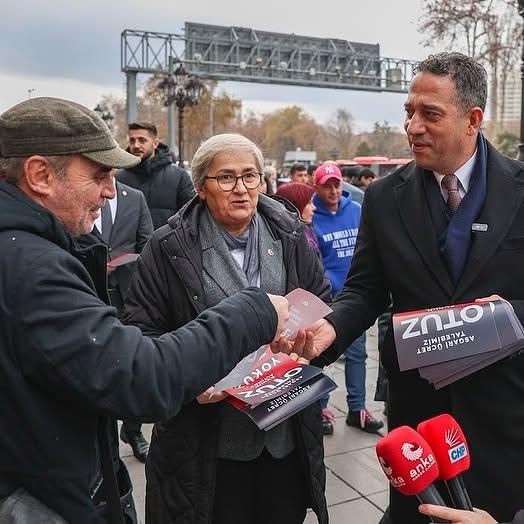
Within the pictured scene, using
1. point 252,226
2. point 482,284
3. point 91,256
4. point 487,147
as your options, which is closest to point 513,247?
point 482,284

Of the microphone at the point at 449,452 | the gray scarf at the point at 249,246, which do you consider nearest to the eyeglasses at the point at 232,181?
the gray scarf at the point at 249,246

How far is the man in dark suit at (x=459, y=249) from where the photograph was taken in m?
2.09

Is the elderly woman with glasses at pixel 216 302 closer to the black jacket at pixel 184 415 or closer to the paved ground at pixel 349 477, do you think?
the black jacket at pixel 184 415

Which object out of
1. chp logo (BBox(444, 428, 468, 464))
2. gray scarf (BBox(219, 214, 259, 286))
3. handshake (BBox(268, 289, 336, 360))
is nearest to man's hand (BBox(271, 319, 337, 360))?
handshake (BBox(268, 289, 336, 360))

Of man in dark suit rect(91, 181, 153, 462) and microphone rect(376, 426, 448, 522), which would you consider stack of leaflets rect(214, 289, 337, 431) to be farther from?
man in dark suit rect(91, 181, 153, 462)

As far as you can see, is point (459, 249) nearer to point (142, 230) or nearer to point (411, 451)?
point (411, 451)

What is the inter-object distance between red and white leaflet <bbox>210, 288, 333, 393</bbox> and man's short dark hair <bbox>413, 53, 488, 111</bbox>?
0.86 meters

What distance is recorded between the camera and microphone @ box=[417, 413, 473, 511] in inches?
62.9

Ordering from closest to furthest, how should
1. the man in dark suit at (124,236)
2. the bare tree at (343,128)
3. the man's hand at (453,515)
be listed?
the man's hand at (453,515) → the man in dark suit at (124,236) → the bare tree at (343,128)

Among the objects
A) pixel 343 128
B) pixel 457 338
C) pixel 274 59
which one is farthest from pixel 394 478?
pixel 343 128

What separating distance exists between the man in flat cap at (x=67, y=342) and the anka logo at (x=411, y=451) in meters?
0.46

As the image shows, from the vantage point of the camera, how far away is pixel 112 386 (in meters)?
1.40

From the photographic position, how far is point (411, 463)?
1527mm

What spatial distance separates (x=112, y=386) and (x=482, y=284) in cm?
131
